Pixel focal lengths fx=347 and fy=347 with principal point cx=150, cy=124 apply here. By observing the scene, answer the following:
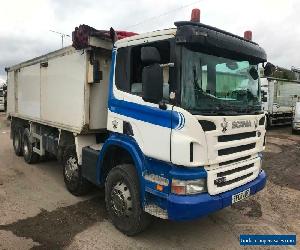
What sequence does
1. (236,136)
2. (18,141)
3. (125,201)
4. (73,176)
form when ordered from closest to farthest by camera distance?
(236,136), (125,201), (73,176), (18,141)

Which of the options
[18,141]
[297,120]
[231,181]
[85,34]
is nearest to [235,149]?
[231,181]

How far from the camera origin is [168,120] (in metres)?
4.16

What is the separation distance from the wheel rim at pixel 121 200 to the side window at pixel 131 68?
1352 mm

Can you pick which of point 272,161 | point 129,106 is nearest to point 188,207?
point 129,106

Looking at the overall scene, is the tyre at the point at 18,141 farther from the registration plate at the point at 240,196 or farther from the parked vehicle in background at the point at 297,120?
the parked vehicle in background at the point at 297,120

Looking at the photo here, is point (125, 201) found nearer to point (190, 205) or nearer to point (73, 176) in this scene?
point (190, 205)

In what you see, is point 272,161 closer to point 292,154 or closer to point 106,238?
point 292,154

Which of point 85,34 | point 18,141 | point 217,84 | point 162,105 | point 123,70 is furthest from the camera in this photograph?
point 18,141

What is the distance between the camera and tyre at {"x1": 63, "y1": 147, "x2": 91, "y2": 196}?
634cm

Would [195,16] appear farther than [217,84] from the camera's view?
No

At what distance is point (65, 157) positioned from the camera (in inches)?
266

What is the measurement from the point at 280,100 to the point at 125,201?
59.6 feet

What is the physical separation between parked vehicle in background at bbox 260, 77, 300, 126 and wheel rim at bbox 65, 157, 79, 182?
14.8m

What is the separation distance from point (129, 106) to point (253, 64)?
198cm
